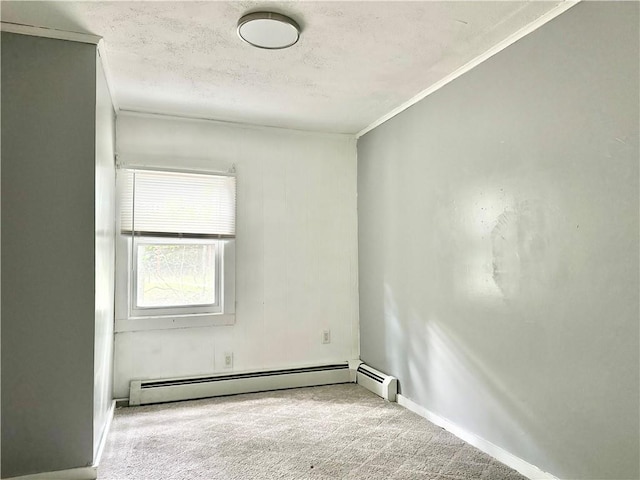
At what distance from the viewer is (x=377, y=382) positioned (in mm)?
3646

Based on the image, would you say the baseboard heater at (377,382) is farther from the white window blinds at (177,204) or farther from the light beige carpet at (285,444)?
the white window blinds at (177,204)

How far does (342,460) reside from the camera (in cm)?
248

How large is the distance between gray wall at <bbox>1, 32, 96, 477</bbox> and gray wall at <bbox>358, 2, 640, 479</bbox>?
212 cm

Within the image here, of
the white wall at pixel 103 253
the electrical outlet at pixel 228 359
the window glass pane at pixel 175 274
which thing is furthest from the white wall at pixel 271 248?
the white wall at pixel 103 253

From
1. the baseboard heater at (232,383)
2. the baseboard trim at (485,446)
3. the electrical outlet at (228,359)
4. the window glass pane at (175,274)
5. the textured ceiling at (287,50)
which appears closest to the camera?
the textured ceiling at (287,50)

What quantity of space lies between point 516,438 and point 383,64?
2.25 meters

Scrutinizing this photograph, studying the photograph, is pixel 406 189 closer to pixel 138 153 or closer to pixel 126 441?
pixel 138 153

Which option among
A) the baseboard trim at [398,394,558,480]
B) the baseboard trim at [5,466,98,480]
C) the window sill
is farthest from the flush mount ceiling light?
the baseboard trim at [398,394,558,480]

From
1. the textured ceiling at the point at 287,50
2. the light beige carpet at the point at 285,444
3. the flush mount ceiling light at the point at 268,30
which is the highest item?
the textured ceiling at the point at 287,50

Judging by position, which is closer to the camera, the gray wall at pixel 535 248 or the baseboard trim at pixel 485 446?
the gray wall at pixel 535 248

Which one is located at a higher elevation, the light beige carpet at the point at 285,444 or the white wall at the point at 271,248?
the white wall at the point at 271,248

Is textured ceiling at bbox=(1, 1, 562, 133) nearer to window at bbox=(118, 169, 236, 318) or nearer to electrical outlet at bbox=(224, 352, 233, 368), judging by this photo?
window at bbox=(118, 169, 236, 318)

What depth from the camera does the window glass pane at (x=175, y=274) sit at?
3561 millimetres

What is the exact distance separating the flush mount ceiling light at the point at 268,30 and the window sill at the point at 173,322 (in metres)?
2.19
